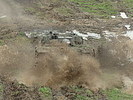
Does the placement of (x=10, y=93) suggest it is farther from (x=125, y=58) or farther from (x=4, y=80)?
(x=125, y=58)

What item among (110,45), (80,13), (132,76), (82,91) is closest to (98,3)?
(80,13)

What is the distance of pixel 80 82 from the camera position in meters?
15.2

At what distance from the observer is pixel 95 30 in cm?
2288

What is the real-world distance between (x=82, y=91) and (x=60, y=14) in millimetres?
12113

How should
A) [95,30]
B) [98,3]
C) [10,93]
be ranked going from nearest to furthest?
[10,93]
[95,30]
[98,3]

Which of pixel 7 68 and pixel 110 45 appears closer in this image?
pixel 7 68

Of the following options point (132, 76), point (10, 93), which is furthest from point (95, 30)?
point (10, 93)

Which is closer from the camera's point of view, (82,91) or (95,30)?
(82,91)

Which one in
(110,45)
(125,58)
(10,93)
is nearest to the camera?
(10,93)

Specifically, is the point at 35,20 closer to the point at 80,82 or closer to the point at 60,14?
the point at 60,14

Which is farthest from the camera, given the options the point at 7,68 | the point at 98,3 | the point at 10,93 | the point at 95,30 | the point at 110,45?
the point at 98,3

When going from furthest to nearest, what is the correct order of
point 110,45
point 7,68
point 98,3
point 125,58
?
point 98,3
point 110,45
point 125,58
point 7,68

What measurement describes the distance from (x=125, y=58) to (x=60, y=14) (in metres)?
9.27

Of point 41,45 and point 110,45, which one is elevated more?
point 41,45
